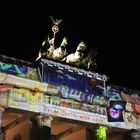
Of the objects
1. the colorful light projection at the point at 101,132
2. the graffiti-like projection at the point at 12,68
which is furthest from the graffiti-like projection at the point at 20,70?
the colorful light projection at the point at 101,132

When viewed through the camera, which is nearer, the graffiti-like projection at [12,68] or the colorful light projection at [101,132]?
the graffiti-like projection at [12,68]

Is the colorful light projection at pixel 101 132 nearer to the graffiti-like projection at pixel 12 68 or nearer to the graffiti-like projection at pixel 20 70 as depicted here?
the graffiti-like projection at pixel 20 70

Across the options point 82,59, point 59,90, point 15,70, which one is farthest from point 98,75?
point 15,70

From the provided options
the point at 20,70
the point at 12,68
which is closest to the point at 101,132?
the point at 20,70

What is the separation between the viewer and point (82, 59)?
43.1 metres

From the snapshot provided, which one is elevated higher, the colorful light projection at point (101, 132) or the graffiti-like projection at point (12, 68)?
the graffiti-like projection at point (12, 68)

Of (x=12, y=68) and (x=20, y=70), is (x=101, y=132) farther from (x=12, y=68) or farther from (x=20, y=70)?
(x=12, y=68)

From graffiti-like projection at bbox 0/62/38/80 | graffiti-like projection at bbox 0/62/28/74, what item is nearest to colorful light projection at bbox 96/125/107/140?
graffiti-like projection at bbox 0/62/38/80

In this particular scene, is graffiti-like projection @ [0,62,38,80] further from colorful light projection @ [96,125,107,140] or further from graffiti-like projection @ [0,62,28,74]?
colorful light projection @ [96,125,107,140]

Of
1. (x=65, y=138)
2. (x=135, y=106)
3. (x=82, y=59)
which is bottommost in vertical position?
(x=65, y=138)

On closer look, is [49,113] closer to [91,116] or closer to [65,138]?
[91,116]

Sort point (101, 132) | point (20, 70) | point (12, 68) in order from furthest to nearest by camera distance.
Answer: point (101, 132)
point (20, 70)
point (12, 68)

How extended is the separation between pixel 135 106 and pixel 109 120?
3.58 meters

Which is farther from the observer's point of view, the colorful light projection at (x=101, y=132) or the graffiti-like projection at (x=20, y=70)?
the colorful light projection at (x=101, y=132)
